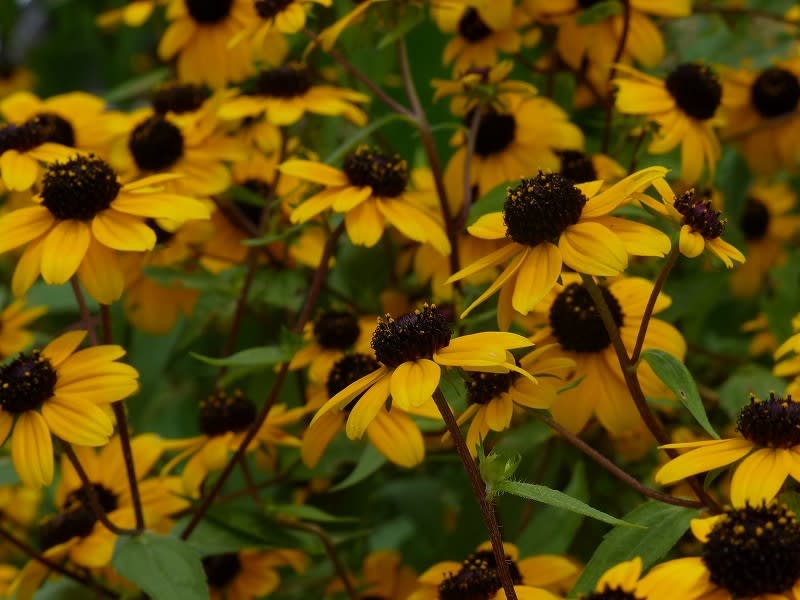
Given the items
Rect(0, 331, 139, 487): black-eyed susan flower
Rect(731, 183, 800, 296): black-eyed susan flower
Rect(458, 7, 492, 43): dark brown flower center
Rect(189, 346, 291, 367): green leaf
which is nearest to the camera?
Rect(0, 331, 139, 487): black-eyed susan flower

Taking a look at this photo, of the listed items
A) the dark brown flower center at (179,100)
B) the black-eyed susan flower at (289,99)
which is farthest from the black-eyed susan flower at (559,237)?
the dark brown flower center at (179,100)

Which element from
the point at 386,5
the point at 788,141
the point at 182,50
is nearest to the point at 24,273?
the point at 386,5

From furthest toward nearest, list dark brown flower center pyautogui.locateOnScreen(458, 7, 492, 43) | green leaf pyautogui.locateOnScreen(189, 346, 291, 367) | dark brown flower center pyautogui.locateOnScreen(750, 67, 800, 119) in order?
dark brown flower center pyautogui.locateOnScreen(750, 67, 800, 119)
dark brown flower center pyautogui.locateOnScreen(458, 7, 492, 43)
green leaf pyautogui.locateOnScreen(189, 346, 291, 367)

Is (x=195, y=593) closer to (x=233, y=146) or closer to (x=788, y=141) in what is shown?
(x=233, y=146)

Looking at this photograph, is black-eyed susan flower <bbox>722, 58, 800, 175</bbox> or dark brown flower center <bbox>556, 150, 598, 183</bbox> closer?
dark brown flower center <bbox>556, 150, 598, 183</bbox>

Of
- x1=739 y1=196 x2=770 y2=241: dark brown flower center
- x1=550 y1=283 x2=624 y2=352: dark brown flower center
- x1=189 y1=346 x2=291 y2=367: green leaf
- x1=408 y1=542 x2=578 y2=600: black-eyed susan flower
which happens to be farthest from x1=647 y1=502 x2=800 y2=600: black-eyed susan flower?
x1=739 y1=196 x2=770 y2=241: dark brown flower center

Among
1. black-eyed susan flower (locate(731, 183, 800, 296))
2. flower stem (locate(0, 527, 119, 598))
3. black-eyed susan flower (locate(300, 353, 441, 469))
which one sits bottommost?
black-eyed susan flower (locate(731, 183, 800, 296))

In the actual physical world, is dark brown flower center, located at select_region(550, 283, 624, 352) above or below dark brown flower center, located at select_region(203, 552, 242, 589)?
above

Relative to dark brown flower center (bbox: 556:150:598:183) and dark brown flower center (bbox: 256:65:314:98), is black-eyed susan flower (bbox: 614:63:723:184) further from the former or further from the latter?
dark brown flower center (bbox: 256:65:314:98)
